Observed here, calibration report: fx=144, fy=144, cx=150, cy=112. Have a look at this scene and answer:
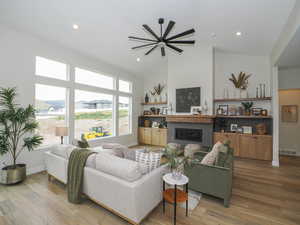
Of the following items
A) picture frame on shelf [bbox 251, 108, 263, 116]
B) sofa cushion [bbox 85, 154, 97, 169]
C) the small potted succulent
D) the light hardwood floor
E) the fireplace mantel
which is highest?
the small potted succulent

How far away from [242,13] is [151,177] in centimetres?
368

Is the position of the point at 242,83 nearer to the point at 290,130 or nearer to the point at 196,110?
the point at 196,110

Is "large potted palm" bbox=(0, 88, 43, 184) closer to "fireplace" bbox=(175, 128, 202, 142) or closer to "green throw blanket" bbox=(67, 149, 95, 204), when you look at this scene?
"green throw blanket" bbox=(67, 149, 95, 204)

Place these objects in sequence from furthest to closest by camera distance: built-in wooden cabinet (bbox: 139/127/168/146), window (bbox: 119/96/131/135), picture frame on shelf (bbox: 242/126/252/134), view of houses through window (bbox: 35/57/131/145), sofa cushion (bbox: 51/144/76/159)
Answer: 1. built-in wooden cabinet (bbox: 139/127/168/146)
2. window (bbox: 119/96/131/135)
3. picture frame on shelf (bbox: 242/126/252/134)
4. view of houses through window (bbox: 35/57/131/145)
5. sofa cushion (bbox: 51/144/76/159)

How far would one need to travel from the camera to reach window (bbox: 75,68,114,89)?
4.61 metres

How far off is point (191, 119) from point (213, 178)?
3047mm

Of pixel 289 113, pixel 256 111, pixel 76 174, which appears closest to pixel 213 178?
pixel 76 174

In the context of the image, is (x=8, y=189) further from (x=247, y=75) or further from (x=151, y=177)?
(x=247, y=75)

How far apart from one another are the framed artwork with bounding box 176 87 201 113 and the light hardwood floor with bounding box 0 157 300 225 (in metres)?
2.97

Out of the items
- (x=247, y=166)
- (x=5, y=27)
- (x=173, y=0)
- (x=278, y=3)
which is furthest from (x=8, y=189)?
(x=278, y=3)

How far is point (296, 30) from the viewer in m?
2.41

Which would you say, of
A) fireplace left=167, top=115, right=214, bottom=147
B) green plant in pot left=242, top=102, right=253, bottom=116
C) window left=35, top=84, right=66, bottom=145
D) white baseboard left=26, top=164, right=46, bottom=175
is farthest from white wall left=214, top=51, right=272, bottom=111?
white baseboard left=26, top=164, right=46, bottom=175

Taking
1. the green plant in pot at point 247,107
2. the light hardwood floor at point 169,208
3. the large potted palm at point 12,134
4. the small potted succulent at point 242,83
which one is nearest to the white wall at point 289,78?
the small potted succulent at point 242,83

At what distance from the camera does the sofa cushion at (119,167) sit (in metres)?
1.83
